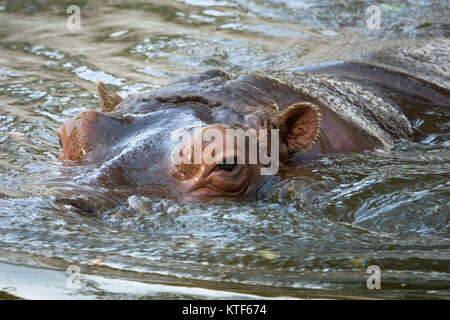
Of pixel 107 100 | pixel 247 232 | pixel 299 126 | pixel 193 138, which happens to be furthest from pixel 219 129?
pixel 107 100

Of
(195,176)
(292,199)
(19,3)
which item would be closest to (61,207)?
(195,176)

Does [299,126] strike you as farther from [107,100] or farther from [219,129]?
[107,100]

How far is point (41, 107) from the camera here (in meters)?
7.98

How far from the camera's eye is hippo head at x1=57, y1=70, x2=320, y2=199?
4105 mm

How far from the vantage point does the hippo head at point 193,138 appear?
4105mm

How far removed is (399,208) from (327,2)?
8574 mm

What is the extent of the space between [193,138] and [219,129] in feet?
0.55

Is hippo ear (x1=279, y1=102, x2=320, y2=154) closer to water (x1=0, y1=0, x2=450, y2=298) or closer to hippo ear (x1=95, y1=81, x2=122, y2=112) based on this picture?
water (x1=0, y1=0, x2=450, y2=298)

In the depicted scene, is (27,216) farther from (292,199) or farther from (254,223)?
(292,199)

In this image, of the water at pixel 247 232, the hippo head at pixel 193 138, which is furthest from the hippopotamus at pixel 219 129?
the water at pixel 247 232

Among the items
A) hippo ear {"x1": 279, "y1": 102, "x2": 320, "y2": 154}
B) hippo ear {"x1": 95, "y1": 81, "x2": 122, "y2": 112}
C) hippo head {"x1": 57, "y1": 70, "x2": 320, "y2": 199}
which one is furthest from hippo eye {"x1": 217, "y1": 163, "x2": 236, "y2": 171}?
hippo ear {"x1": 95, "y1": 81, "x2": 122, "y2": 112}
